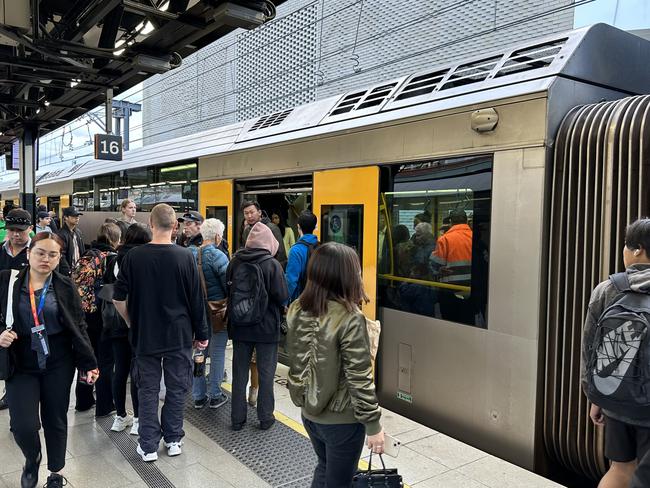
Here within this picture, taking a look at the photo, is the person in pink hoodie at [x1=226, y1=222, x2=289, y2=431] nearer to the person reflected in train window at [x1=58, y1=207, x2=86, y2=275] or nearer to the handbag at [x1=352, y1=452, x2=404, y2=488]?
the handbag at [x1=352, y1=452, x2=404, y2=488]

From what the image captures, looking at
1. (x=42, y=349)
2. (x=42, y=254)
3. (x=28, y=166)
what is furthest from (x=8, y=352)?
(x=28, y=166)

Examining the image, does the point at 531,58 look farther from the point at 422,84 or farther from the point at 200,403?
the point at 200,403

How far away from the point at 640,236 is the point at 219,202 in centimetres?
542

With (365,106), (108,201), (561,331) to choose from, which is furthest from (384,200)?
(108,201)

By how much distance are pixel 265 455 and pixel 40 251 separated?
6.06 feet

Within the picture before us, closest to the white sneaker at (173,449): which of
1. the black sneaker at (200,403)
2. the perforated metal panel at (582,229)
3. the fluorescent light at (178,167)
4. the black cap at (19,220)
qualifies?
the black sneaker at (200,403)

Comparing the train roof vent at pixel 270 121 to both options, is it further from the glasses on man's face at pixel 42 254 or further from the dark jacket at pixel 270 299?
the glasses on man's face at pixel 42 254

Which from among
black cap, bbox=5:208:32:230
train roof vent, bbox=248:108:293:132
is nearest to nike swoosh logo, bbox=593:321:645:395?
black cap, bbox=5:208:32:230

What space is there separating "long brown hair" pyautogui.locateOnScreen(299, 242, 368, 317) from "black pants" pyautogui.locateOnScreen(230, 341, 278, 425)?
1.77 meters

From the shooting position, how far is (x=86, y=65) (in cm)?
556

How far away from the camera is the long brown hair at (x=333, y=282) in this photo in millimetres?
2230

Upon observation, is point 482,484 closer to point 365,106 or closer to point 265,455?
point 265,455

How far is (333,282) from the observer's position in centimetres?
224

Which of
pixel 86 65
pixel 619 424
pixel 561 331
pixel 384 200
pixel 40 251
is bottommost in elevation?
pixel 619 424
